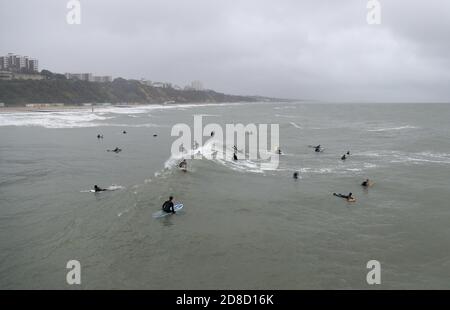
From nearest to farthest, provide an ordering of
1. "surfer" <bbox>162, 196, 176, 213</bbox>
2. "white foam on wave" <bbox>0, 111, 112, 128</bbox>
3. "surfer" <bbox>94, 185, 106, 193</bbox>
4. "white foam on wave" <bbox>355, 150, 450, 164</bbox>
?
"surfer" <bbox>162, 196, 176, 213</bbox> → "surfer" <bbox>94, 185, 106, 193</bbox> → "white foam on wave" <bbox>355, 150, 450, 164</bbox> → "white foam on wave" <bbox>0, 111, 112, 128</bbox>

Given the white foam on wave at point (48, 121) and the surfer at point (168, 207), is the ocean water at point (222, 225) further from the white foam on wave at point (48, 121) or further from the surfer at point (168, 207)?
the white foam on wave at point (48, 121)

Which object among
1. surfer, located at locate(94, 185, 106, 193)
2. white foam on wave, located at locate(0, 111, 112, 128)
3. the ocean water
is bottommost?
the ocean water

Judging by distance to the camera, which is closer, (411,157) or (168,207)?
(168,207)

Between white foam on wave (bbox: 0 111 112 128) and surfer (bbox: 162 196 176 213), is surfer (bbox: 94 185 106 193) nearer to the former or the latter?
surfer (bbox: 162 196 176 213)

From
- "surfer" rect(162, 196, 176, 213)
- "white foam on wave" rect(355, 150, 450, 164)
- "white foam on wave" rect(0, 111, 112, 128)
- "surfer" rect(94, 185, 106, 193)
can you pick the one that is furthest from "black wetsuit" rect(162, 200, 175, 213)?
"white foam on wave" rect(0, 111, 112, 128)

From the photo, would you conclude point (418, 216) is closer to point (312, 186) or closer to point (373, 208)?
point (373, 208)

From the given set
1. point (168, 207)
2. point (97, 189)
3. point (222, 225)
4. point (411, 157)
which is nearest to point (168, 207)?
point (168, 207)

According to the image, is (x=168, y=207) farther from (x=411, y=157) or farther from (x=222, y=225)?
(x=411, y=157)

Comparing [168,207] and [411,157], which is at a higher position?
[411,157]

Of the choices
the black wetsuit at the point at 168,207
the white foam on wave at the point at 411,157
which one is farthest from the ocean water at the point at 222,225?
the white foam on wave at the point at 411,157
